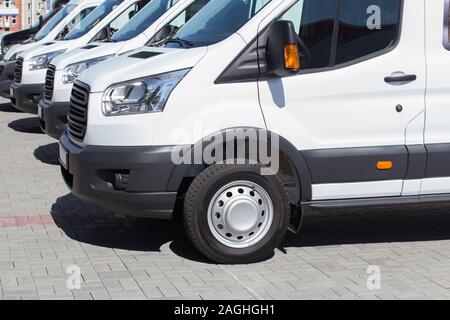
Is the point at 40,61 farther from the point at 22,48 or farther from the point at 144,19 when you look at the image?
the point at 144,19

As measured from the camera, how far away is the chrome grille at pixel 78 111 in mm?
6785

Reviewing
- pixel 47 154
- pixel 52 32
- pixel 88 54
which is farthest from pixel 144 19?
pixel 52 32

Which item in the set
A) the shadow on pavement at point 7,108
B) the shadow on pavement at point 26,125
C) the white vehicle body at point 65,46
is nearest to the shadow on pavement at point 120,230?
the white vehicle body at point 65,46

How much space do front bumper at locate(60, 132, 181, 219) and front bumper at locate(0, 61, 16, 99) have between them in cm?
908

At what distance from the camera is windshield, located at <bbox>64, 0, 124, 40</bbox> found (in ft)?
44.4

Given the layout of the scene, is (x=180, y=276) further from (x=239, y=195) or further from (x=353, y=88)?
(x=353, y=88)

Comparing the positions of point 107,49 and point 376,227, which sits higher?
point 107,49

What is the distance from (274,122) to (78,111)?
5.04 ft

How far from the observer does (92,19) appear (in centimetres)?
1366

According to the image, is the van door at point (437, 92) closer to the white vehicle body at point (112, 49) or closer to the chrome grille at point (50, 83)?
A: the white vehicle body at point (112, 49)

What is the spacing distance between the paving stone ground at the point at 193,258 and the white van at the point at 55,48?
4.06 m

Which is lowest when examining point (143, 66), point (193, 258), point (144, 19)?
point (193, 258)

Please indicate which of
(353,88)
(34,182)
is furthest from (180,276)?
(34,182)

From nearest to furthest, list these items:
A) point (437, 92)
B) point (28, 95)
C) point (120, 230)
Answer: point (437, 92) → point (120, 230) → point (28, 95)
